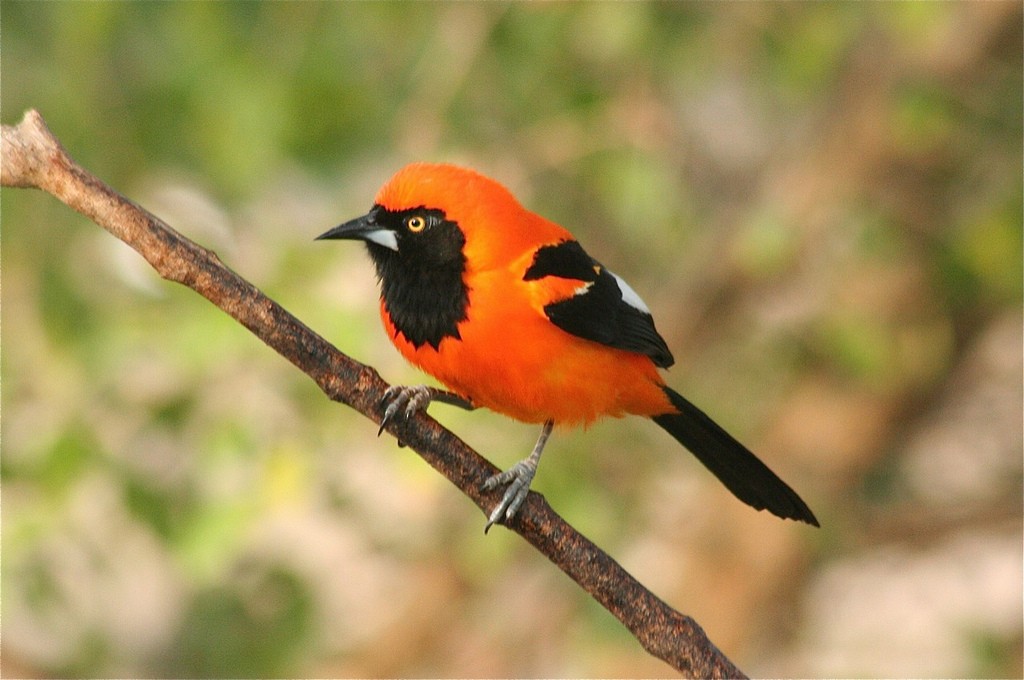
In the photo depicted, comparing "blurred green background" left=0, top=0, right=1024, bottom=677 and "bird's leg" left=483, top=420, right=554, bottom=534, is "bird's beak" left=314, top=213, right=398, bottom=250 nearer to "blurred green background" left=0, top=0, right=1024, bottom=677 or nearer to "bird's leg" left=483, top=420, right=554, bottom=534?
"bird's leg" left=483, top=420, right=554, bottom=534

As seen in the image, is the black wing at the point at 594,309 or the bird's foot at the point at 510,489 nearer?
the bird's foot at the point at 510,489

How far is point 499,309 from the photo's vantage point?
9.09 ft

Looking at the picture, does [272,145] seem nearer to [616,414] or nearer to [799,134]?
[616,414]

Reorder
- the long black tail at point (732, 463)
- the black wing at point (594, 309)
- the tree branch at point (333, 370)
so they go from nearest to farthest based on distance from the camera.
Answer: the tree branch at point (333, 370)
the black wing at point (594, 309)
the long black tail at point (732, 463)

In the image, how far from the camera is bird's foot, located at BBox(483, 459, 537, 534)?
2.49m

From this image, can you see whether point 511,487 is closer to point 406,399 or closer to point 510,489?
point 510,489

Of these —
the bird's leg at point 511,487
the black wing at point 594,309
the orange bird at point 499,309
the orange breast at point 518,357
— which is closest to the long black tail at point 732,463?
the orange bird at point 499,309

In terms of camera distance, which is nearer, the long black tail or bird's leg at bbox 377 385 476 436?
bird's leg at bbox 377 385 476 436

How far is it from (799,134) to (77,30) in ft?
11.1

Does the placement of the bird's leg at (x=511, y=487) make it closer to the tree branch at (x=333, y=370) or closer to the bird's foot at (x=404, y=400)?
the tree branch at (x=333, y=370)

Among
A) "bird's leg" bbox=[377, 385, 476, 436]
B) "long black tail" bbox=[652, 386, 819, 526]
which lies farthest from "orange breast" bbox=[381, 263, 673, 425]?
"long black tail" bbox=[652, 386, 819, 526]

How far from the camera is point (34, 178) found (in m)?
2.14

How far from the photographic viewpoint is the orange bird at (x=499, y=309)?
2.76 metres

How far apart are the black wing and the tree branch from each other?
53 cm
